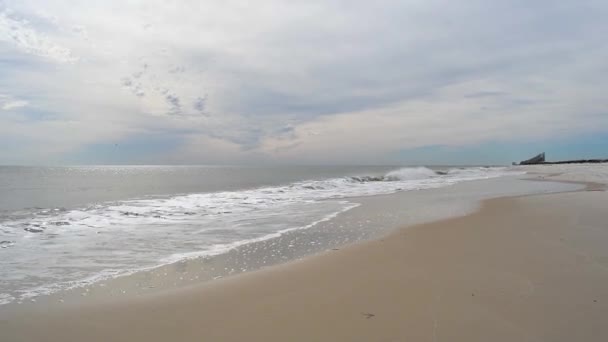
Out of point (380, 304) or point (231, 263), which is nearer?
point (380, 304)

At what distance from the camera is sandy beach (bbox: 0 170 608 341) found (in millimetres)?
2656

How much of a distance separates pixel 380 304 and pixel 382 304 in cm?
2

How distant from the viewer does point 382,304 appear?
3119mm

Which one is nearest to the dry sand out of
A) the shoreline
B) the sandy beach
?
the sandy beach

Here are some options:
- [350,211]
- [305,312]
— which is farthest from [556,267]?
[350,211]

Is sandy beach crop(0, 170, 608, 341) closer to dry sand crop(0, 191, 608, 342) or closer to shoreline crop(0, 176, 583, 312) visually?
dry sand crop(0, 191, 608, 342)

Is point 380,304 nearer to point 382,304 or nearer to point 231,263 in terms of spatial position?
point 382,304

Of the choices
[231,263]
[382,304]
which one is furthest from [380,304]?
[231,263]

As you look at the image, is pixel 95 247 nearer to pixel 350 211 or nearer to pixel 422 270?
pixel 422 270

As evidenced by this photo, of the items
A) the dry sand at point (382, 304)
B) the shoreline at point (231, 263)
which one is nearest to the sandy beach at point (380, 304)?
the dry sand at point (382, 304)

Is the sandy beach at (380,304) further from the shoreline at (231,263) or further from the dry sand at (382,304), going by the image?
the shoreline at (231,263)

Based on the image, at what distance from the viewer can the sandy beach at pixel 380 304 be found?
2.66 meters

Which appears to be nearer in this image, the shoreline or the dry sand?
the dry sand

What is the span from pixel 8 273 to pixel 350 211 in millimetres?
7738
